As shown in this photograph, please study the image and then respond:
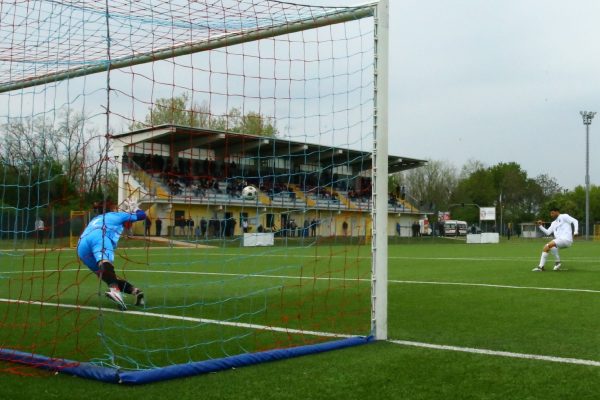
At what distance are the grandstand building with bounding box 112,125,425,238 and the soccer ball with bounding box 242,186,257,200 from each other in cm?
7

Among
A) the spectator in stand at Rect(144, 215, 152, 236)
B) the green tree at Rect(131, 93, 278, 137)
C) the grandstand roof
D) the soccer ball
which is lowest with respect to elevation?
the spectator in stand at Rect(144, 215, 152, 236)

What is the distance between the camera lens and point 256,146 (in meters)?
8.51

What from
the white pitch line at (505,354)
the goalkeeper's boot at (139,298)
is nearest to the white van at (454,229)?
the goalkeeper's boot at (139,298)

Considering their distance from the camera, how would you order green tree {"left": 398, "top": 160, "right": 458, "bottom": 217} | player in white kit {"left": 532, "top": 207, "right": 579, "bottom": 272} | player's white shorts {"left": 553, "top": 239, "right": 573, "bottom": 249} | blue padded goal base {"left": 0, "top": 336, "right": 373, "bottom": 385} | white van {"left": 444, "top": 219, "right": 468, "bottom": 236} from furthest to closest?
green tree {"left": 398, "top": 160, "right": 458, "bottom": 217}
white van {"left": 444, "top": 219, "right": 468, "bottom": 236}
player's white shorts {"left": 553, "top": 239, "right": 573, "bottom": 249}
player in white kit {"left": 532, "top": 207, "right": 579, "bottom": 272}
blue padded goal base {"left": 0, "top": 336, "right": 373, "bottom": 385}

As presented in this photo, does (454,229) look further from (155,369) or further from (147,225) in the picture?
(155,369)

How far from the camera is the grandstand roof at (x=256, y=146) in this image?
7535 millimetres

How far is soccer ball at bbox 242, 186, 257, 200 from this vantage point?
8.65 metres

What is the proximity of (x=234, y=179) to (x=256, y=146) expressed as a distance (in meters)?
0.48

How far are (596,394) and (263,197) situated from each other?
236 inches

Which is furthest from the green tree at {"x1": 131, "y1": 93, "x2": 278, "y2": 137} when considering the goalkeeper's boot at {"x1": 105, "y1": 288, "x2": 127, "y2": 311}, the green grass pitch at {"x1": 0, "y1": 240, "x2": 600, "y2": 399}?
the goalkeeper's boot at {"x1": 105, "y1": 288, "x2": 127, "y2": 311}

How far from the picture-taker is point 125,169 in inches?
250

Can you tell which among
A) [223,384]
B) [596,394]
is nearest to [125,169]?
[223,384]

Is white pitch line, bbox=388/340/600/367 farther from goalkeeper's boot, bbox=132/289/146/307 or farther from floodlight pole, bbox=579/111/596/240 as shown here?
floodlight pole, bbox=579/111/596/240

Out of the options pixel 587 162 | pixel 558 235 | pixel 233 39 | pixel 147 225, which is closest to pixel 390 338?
pixel 233 39
